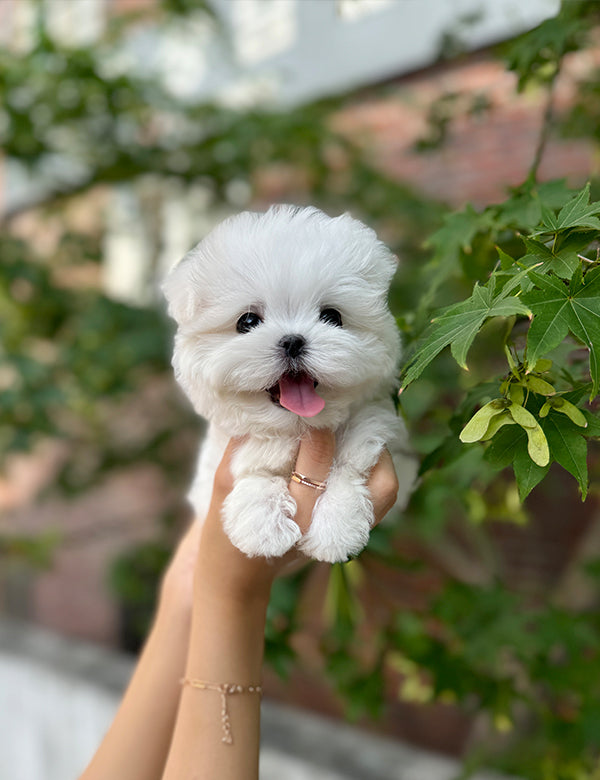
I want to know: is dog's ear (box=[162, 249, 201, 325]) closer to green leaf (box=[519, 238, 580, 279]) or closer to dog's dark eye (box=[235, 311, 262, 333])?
dog's dark eye (box=[235, 311, 262, 333])

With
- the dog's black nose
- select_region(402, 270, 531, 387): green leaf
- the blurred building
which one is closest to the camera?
select_region(402, 270, 531, 387): green leaf

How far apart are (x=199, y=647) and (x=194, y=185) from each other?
100 inches

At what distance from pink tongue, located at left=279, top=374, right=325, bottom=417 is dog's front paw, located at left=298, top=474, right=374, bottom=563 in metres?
0.10

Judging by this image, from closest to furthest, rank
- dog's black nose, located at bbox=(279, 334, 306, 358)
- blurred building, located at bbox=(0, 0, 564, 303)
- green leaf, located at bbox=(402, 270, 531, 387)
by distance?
green leaf, located at bbox=(402, 270, 531, 387) → dog's black nose, located at bbox=(279, 334, 306, 358) → blurred building, located at bbox=(0, 0, 564, 303)

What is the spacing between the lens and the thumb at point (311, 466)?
803mm

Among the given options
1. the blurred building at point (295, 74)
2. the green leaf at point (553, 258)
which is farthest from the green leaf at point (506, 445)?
the blurred building at point (295, 74)

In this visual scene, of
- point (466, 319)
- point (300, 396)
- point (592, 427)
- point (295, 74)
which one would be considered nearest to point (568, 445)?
point (592, 427)

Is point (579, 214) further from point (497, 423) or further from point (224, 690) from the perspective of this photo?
point (224, 690)

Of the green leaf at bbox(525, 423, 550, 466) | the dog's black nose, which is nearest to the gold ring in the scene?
the dog's black nose

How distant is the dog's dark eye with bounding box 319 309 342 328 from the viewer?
2.62 feet

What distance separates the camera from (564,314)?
65 cm

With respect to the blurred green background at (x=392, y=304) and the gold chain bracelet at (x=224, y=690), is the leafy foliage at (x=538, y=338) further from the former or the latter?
the gold chain bracelet at (x=224, y=690)

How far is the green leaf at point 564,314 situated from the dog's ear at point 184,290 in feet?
1.22

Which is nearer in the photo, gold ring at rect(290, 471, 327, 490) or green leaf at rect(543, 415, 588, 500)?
green leaf at rect(543, 415, 588, 500)
